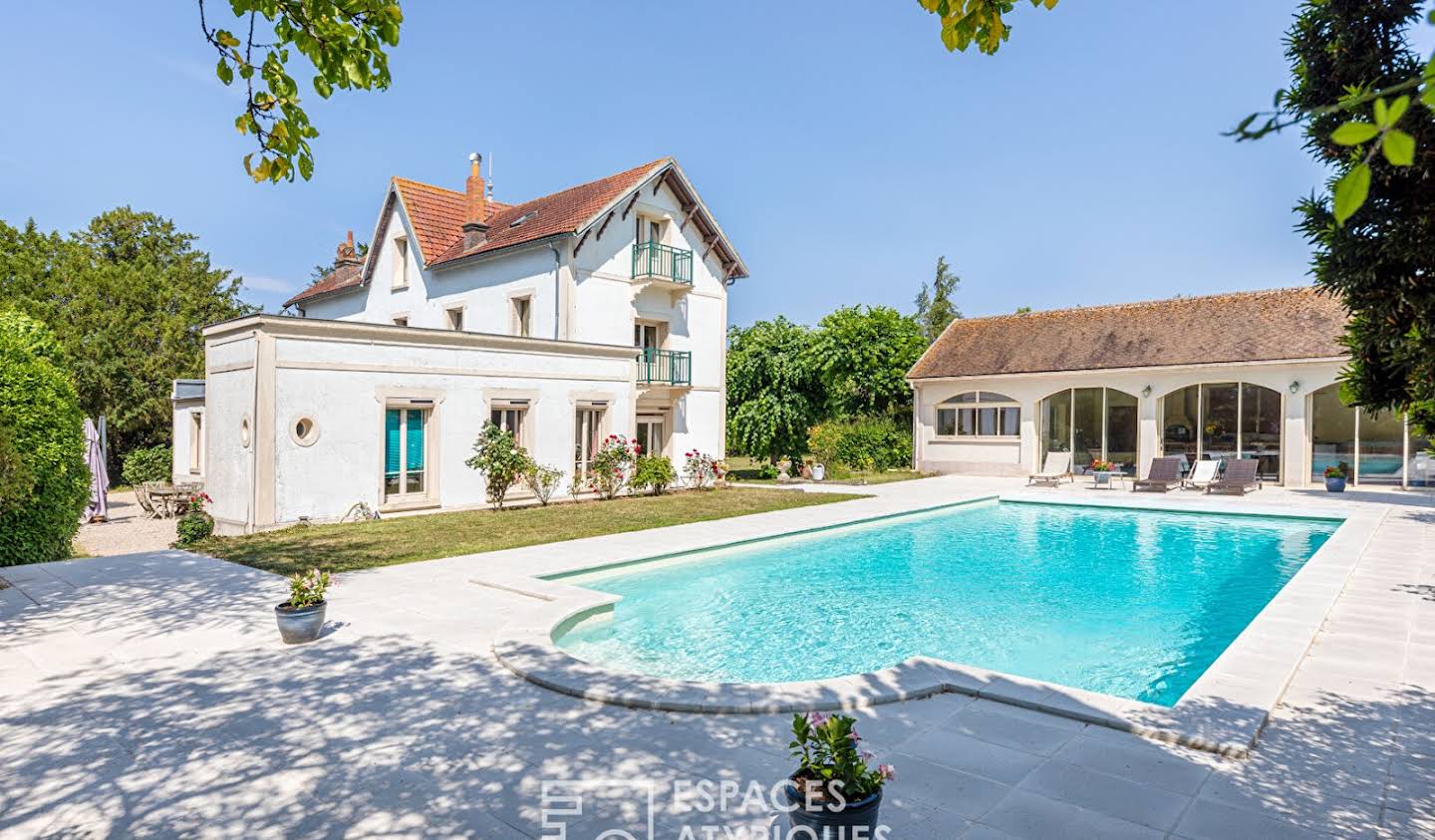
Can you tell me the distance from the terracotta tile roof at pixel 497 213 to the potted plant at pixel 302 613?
1427 centimetres

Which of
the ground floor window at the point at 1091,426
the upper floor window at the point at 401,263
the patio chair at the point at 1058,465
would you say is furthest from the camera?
the upper floor window at the point at 401,263

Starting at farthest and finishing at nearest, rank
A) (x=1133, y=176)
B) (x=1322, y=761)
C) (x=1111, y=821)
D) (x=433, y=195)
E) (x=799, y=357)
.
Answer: (x=799, y=357), (x=433, y=195), (x=1133, y=176), (x=1322, y=761), (x=1111, y=821)

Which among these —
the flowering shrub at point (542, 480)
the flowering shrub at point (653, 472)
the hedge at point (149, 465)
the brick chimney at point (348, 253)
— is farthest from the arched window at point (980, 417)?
the hedge at point (149, 465)

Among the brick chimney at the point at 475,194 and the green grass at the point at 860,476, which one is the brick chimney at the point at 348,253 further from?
the green grass at the point at 860,476

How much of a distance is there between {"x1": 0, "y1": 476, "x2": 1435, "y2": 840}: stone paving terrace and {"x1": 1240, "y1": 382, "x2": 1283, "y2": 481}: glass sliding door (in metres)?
17.2

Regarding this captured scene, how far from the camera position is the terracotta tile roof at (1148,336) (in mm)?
21609

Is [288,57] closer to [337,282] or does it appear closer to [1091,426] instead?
[1091,426]

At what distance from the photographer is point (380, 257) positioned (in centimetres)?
2591

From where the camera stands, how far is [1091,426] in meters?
25.5

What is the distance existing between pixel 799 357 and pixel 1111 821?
24.5m

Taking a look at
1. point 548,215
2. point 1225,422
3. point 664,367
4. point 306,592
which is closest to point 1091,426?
point 1225,422

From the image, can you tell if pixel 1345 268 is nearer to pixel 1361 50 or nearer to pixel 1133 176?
pixel 1361 50

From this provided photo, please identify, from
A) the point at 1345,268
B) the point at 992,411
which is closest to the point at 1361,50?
the point at 1345,268

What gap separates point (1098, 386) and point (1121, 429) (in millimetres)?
1820
